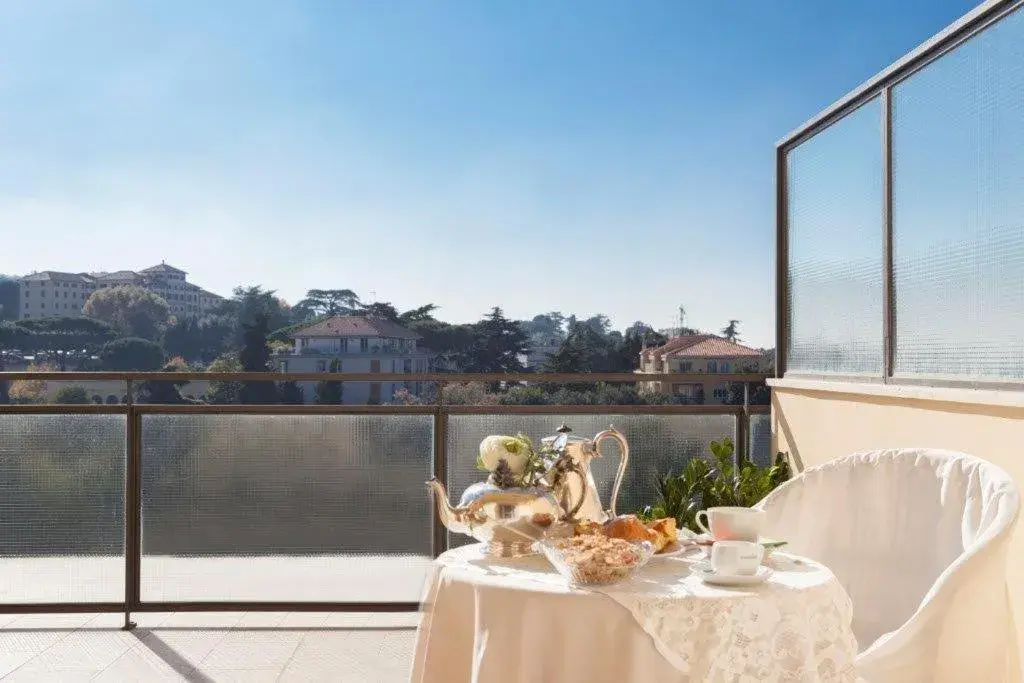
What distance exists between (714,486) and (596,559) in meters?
2.07

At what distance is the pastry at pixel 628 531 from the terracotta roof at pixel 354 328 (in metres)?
23.3

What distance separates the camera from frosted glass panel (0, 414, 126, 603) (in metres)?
3.84

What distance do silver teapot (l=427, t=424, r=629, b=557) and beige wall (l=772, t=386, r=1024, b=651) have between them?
1.09m

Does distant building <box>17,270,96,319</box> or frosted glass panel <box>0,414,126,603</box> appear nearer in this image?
frosted glass panel <box>0,414,126,603</box>

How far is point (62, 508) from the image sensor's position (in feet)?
12.7

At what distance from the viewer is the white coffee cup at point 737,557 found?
5.84ft

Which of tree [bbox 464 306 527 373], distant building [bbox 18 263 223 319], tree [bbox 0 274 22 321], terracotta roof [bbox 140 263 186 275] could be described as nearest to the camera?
tree [bbox 464 306 527 373]

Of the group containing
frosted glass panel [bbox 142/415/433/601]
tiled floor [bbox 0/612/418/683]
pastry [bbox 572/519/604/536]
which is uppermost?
pastry [bbox 572/519/604/536]

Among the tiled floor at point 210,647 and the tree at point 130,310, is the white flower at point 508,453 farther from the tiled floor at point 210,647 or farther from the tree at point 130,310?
the tree at point 130,310

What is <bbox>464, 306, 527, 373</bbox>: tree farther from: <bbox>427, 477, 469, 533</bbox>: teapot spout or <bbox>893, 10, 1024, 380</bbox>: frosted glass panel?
<bbox>427, 477, 469, 533</bbox>: teapot spout

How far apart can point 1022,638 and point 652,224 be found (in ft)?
81.3

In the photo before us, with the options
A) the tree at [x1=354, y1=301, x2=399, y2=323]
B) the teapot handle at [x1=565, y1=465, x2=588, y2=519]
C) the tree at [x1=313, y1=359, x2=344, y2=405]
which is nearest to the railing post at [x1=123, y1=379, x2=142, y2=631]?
the tree at [x1=313, y1=359, x2=344, y2=405]

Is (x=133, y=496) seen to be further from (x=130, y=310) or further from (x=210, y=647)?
(x=130, y=310)

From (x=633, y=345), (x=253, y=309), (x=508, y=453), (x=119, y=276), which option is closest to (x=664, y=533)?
(x=508, y=453)
